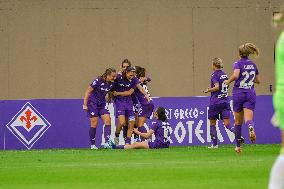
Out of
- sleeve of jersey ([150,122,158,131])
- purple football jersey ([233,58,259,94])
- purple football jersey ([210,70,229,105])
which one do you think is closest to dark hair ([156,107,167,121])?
sleeve of jersey ([150,122,158,131])

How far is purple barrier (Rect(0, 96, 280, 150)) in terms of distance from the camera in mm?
23703

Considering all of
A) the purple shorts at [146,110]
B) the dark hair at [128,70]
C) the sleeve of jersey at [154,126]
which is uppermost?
the dark hair at [128,70]

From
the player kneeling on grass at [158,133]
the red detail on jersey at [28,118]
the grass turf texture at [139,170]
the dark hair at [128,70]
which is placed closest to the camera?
the grass turf texture at [139,170]

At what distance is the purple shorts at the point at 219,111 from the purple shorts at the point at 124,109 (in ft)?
6.36

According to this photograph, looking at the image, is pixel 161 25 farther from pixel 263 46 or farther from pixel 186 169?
pixel 186 169

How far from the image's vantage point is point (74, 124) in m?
24.2

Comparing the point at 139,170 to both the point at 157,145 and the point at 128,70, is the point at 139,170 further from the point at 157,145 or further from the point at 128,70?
the point at 128,70

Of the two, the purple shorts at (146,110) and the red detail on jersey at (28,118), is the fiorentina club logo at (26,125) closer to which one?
the red detail on jersey at (28,118)

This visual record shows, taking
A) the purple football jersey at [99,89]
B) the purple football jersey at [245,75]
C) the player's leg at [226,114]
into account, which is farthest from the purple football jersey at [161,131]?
the purple football jersey at [245,75]

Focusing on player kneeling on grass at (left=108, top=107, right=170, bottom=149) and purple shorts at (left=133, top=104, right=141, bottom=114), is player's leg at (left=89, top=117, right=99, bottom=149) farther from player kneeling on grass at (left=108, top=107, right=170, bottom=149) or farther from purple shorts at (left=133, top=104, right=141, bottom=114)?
purple shorts at (left=133, top=104, right=141, bottom=114)

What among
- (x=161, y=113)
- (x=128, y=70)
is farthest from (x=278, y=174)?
(x=128, y=70)

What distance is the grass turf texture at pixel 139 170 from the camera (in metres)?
12.0

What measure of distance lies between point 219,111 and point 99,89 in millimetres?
2848

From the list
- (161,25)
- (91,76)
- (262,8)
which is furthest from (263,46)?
(91,76)
